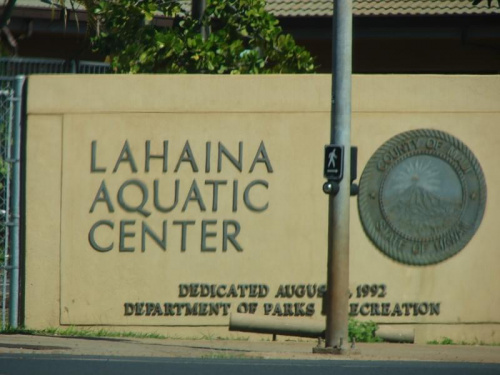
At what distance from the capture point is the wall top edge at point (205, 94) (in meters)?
14.9

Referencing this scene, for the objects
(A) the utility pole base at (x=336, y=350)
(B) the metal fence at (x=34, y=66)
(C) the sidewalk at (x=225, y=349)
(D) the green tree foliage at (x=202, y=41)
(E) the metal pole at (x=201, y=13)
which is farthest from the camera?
(E) the metal pole at (x=201, y=13)

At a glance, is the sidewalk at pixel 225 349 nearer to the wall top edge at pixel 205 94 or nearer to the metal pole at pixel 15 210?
the metal pole at pixel 15 210

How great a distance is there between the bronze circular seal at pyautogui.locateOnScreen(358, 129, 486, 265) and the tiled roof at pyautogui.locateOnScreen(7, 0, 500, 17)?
6.51 m

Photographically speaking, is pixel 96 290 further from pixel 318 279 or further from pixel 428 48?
pixel 428 48

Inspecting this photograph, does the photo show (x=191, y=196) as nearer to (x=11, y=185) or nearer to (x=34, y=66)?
(x=11, y=185)

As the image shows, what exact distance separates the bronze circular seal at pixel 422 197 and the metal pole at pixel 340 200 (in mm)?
1862

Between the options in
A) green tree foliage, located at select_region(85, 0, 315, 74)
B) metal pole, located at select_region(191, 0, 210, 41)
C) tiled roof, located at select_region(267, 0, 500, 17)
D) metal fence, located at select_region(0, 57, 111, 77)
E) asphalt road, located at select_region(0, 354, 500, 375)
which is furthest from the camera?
tiled roof, located at select_region(267, 0, 500, 17)

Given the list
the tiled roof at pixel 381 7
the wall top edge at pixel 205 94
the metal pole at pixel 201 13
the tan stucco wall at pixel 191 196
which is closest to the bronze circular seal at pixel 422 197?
the tan stucco wall at pixel 191 196

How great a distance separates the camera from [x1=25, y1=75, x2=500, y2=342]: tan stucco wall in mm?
14859

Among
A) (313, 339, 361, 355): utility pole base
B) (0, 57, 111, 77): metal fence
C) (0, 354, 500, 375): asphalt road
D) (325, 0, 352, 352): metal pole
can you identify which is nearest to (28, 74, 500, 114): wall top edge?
(0, 57, 111, 77): metal fence

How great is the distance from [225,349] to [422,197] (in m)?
3.42

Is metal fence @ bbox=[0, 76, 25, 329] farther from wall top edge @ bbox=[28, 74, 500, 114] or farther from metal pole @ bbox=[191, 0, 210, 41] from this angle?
metal pole @ bbox=[191, 0, 210, 41]

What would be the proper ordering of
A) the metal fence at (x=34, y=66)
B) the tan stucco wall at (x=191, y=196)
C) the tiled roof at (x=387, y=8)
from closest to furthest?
the tan stucco wall at (x=191, y=196) < the metal fence at (x=34, y=66) < the tiled roof at (x=387, y=8)

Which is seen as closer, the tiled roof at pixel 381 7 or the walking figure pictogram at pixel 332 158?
the walking figure pictogram at pixel 332 158
